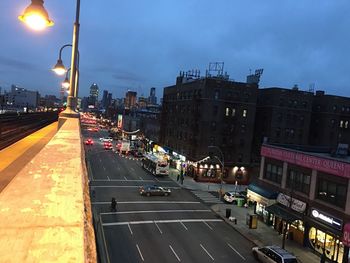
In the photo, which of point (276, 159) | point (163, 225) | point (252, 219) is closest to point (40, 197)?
point (163, 225)

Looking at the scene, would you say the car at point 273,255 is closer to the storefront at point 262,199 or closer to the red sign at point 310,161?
the red sign at point 310,161

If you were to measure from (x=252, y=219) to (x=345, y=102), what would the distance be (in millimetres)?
50649

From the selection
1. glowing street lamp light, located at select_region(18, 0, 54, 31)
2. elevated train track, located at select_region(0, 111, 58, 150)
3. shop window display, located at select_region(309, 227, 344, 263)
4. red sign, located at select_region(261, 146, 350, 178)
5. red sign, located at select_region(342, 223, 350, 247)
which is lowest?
shop window display, located at select_region(309, 227, 344, 263)

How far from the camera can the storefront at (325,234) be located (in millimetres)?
30609

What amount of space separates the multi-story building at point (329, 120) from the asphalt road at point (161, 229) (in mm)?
38234

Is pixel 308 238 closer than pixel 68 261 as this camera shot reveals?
No

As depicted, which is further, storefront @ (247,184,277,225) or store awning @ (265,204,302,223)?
storefront @ (247,184,277,225)

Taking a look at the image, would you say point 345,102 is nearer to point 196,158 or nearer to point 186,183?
point 196,158

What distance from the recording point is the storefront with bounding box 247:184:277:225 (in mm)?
40156

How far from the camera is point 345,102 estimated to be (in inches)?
3076

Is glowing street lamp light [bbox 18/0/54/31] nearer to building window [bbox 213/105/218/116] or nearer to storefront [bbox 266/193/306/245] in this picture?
storefront [bbox 266/193/306/245]

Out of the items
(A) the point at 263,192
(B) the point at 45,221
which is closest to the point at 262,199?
(A) the point at 263,192

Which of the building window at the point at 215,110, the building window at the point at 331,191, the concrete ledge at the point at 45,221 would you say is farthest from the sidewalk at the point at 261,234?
the concrete ledge at the point at 45,221

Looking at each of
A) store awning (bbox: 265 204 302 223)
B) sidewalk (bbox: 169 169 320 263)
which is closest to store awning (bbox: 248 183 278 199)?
store awning (bbox: 265 204 302 223)
